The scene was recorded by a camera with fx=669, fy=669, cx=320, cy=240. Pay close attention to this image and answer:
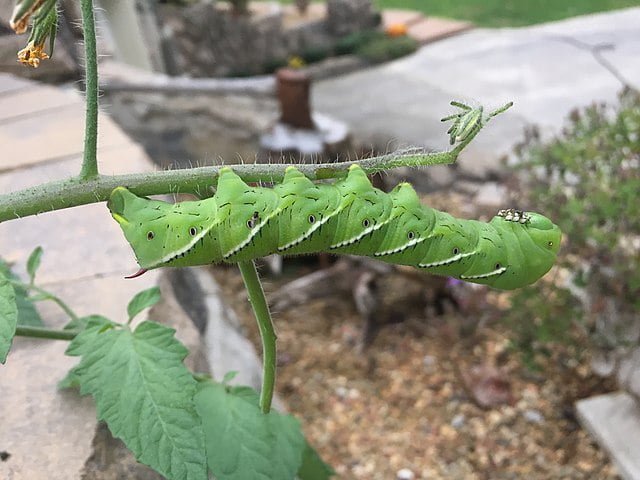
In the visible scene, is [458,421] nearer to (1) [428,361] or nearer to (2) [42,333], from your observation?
(1) [428,361]

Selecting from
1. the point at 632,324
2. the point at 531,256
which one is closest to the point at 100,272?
the point at 531,256

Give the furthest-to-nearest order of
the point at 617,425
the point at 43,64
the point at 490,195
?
the point at 43,64
the point at 490,195
the point at 617,425

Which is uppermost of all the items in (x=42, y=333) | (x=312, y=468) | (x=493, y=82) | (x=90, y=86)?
(x=90, y=86)

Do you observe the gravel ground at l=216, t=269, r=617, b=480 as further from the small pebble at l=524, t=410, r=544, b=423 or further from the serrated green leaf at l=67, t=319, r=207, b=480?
the serrated green leaf at l=67, t=319, r=207, b=480

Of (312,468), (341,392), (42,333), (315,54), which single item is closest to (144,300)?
(42,333)

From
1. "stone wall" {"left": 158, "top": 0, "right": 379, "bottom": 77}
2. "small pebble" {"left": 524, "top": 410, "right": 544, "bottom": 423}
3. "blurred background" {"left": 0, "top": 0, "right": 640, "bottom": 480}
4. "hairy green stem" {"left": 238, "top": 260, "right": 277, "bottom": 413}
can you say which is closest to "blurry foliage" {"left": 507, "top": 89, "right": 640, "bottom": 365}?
"blurred background" {"left": 0, "top": 0, "right": 640, "bottom": 480}

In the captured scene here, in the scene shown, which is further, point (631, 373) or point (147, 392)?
point (631, 373)

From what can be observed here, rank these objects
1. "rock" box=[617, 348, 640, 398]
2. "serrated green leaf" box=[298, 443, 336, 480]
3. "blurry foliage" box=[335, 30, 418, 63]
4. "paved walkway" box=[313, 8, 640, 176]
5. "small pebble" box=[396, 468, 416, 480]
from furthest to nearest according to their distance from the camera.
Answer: "blurry foliage" box=[335, 30, 418, 63] → "paved walkway" box=[313, 8, 640, 176] → "small pebble" box=[396, 468, 416, 480] → "rock" box=[617, 348, 640, 398] → "serrated green leaf" box=[298, 443, 336, 480]

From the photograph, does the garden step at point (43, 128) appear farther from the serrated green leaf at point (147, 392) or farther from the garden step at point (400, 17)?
the garden step at point (400, 17)
